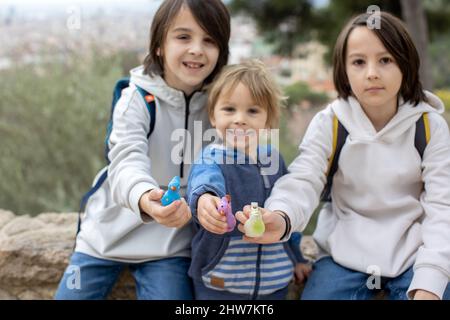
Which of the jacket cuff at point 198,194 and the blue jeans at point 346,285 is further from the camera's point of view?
the blue jeans at point 346,285

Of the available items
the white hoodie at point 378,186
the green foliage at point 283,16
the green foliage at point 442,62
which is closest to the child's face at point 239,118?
Result: the white hoodie at point 378,186

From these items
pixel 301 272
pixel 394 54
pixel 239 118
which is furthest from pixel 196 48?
pixel 301 272

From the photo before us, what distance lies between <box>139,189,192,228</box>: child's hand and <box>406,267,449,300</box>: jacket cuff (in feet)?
2.33

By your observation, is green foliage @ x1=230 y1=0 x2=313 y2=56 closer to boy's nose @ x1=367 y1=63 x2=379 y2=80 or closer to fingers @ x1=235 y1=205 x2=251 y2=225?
boy's nose @ x1=367 y1=63 x2=379 y2=80

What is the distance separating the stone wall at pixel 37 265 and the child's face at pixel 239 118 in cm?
65

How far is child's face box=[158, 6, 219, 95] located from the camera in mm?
1975

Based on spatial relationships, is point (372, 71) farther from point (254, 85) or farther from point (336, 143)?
point (254, 85)

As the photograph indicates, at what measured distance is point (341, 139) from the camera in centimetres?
198

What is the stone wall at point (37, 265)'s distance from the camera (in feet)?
7.31

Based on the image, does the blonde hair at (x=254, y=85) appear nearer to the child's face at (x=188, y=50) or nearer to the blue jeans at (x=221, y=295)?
the child's face at (x=188, y=50)

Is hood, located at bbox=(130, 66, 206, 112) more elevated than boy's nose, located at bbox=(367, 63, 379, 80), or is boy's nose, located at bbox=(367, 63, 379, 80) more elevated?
boy's nose, located at bbox=(367, 63, 379, 80)

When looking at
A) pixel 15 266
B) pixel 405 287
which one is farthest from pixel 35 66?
pixel 405 287

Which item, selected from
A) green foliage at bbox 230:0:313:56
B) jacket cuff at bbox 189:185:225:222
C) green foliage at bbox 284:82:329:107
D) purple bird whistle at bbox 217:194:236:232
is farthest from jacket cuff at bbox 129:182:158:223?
green foliage at bbox 284:82:329:107

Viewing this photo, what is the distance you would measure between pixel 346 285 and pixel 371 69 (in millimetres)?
720
